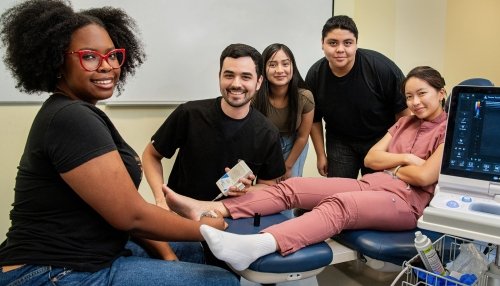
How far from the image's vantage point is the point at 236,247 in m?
1.18

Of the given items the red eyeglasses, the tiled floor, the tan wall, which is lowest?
the tiled floor

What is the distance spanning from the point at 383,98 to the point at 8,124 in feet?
6.79

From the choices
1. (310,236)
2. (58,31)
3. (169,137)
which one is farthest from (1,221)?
(310,236)

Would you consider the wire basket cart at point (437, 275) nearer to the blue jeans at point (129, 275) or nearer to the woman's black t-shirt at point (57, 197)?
the blue jeans at point (129, 275)

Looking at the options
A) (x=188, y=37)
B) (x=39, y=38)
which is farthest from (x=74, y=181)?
(x=188, y=37)

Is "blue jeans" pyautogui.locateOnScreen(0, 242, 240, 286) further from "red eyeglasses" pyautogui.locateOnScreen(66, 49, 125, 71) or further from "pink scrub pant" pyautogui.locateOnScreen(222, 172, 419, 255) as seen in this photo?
"red eyeglasses" pyautogui.locateOnScreen(66, 49, 125, 71)

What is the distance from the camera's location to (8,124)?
2107 mm

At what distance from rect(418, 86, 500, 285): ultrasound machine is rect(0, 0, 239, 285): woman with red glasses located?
59cm

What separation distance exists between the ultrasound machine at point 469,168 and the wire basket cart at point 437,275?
0.12 metres

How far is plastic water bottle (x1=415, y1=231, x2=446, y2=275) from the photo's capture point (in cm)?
108

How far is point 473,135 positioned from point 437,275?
390 mm

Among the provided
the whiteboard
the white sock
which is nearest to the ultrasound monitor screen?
the white sock

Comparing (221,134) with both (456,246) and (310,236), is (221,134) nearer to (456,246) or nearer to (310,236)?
(310,236)

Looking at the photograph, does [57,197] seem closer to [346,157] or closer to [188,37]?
[188,37]
